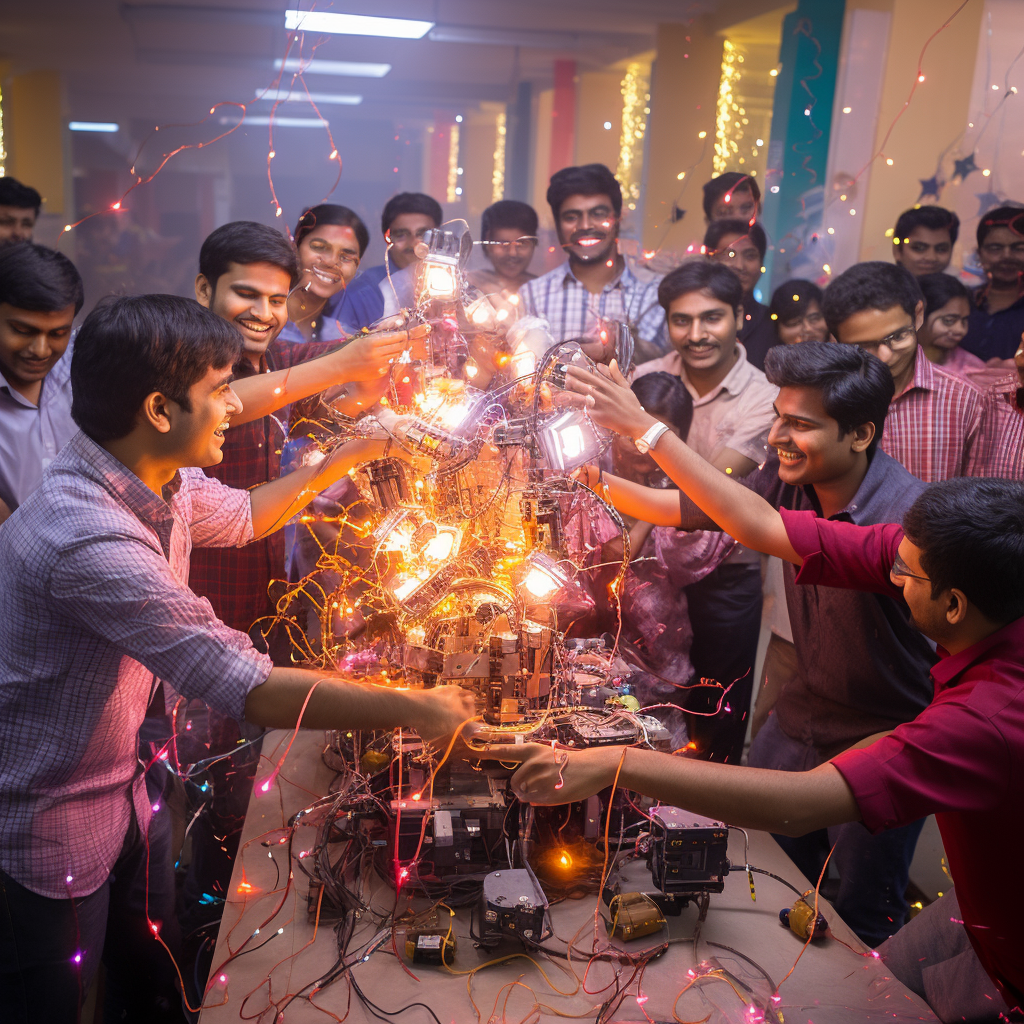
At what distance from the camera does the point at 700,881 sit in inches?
67.2

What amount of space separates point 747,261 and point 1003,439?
146 centimetres

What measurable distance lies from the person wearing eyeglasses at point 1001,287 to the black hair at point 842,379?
2284mm

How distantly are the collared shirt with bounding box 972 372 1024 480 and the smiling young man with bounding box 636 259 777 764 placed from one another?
878 millimetres

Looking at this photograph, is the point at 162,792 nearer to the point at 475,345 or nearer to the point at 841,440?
the point at 475,345

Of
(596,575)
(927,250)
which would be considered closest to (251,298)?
(596,575)

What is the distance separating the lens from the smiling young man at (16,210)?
3.98 meters

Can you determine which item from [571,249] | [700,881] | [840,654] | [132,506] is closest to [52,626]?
[132,506]

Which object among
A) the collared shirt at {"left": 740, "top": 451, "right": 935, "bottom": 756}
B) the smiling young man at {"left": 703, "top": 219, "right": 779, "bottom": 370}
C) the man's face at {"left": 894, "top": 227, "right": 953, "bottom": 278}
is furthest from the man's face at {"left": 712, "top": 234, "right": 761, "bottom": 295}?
the collared shirt at {"left": 740, "top": 451, "right": 935, "bottom": 756}

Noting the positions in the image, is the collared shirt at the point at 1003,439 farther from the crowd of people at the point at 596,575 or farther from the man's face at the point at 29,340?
the man's face at the point at 29,340

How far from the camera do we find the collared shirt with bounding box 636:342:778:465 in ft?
10.3

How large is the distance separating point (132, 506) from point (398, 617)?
0.61m

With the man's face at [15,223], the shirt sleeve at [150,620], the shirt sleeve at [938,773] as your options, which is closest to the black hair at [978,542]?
the shirt sleeve at [938,773]

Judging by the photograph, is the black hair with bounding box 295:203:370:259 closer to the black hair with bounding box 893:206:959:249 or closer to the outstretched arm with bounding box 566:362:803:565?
the outstretched arm with bounding box 566:362:803:565

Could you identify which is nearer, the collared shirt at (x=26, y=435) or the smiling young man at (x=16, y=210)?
the collared shirt at (x=26, y=435)
